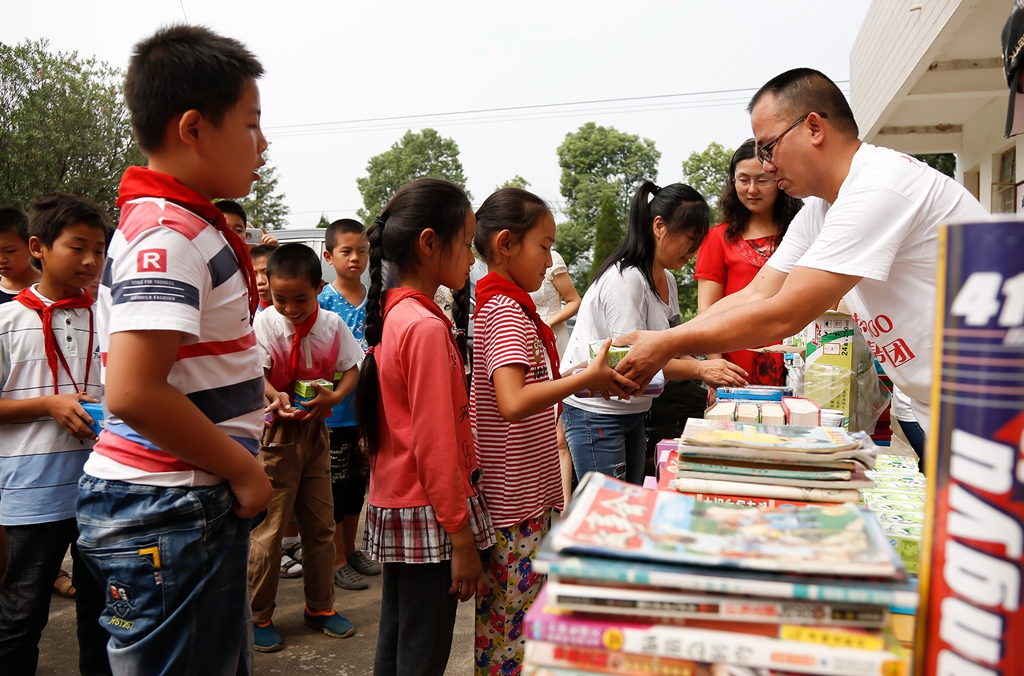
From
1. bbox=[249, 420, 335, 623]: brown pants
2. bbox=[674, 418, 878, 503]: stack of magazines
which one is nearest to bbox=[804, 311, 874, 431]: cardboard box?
bbox=[674, 418, 878, 503]: stack of magazines

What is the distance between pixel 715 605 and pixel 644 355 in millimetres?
1313

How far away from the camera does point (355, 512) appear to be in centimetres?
415

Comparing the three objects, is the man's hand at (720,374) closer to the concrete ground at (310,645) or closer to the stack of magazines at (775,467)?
the stack of magazines at (775,467)

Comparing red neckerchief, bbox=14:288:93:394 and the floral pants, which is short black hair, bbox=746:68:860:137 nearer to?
the floral pants

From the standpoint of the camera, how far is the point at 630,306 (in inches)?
132

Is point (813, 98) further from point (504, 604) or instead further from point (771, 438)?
point (504, 604)

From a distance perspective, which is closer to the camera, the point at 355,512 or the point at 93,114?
the point at 355,512

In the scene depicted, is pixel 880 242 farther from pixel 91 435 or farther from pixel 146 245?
pixel 91 435

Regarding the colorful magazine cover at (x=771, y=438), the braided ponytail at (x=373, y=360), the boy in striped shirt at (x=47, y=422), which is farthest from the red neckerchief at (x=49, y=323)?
the colorful magazine cover at (x=771, y=438)

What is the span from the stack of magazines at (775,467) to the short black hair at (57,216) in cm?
238

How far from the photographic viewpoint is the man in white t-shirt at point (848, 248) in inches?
67.9

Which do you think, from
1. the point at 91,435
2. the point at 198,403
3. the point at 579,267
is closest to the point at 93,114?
the point at 91,435

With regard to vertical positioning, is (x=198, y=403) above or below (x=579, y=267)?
below

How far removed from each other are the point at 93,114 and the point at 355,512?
19.6m
